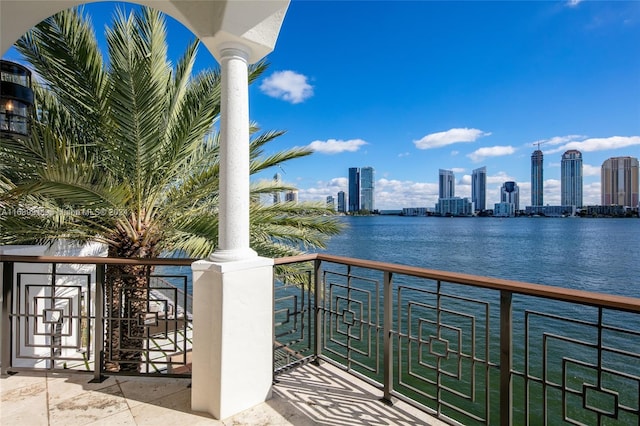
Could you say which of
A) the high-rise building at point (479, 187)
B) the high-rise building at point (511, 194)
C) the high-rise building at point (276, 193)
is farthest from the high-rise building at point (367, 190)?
the high-rise building at point (511, 194)

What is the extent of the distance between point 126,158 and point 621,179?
34918mm

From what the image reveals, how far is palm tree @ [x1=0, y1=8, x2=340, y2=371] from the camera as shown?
2.48 metres

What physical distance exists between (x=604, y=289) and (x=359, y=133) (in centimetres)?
2637

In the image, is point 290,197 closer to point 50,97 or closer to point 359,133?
point 50,97

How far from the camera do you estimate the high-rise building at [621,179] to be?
2534cm

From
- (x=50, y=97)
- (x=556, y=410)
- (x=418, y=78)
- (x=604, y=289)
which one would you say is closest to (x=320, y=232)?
(x=50, y=97)

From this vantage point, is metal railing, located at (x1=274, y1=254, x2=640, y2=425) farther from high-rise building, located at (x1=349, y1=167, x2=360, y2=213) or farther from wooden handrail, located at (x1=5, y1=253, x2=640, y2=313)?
high-rise building, located at (x1=349, y1=167, x2=360, y2=213)

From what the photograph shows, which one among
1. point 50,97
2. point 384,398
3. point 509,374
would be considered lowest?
point 384,398

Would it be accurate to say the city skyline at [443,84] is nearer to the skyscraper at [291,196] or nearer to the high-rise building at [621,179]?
the skyscraper at [291,196]

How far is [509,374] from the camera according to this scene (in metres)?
1.65

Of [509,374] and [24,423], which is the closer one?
[509,374]

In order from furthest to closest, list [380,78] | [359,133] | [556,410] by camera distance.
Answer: [359,133]
[380,78]
[556,410]

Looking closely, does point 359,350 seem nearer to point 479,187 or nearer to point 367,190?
point 367,190

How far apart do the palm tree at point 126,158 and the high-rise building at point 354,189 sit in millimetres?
14614
